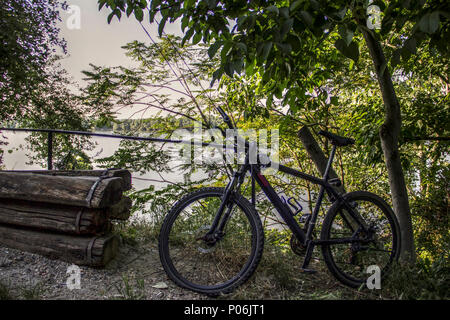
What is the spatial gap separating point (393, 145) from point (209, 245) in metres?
2.03

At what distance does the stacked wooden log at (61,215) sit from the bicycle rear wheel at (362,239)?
178cm

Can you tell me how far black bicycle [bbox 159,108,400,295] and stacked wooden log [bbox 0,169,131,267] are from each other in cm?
55

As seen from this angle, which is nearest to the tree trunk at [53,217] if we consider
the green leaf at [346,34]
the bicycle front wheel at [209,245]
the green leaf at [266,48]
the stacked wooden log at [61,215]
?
the stacked wooden log at [61,215]

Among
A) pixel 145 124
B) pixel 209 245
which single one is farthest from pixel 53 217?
pixel 145 124

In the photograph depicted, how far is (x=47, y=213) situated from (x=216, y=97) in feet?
11.3

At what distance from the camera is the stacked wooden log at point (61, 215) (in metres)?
2.37

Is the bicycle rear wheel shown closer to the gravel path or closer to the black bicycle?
the black bicycle

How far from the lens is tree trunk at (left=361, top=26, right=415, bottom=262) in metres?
2.87

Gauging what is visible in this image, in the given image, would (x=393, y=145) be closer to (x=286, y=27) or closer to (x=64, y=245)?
(x=286, y=27)

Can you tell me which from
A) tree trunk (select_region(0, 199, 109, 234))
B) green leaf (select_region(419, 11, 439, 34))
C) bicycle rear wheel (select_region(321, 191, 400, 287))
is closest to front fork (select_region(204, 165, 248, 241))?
bicycle rear wheel (select_region(321, 191, 400, 287))
